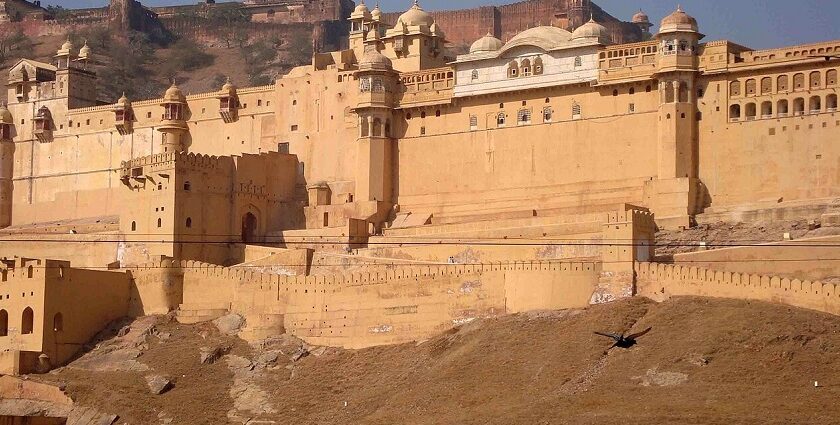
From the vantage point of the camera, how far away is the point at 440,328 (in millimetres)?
60281

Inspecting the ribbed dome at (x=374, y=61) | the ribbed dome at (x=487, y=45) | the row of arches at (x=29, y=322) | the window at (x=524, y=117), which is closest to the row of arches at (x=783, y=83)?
the window at (x=524, y=117)

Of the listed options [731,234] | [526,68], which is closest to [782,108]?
[731,234]

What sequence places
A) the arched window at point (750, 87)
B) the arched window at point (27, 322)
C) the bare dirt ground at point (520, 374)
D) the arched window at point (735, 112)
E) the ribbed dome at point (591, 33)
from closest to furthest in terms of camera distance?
the bare dirt ground at point (520, 374)
the arched window at point (27, 322)
the arched window at point (750, 87)
the arched window at point (735, 112)
the ribbed dome at point (591, 33)

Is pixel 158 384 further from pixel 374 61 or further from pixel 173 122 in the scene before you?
pixel 173 122

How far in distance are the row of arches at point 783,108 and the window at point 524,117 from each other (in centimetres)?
796

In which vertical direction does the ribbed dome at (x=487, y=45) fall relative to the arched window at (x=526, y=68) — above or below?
above

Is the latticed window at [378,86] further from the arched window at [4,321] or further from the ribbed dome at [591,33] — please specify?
the arched window at [4,321]

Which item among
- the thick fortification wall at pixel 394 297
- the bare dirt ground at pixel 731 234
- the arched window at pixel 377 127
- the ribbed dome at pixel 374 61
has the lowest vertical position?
the thick fortification wall at pixel 394 297

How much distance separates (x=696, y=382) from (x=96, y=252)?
95.0 ft

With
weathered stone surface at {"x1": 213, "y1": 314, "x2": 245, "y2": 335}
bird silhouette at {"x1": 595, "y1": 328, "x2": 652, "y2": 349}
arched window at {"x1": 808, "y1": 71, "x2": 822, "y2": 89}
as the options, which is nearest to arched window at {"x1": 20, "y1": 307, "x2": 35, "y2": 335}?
weathered stone surface at {"x1": 213, "y1": 314, "x2": 245, "y2": 335}

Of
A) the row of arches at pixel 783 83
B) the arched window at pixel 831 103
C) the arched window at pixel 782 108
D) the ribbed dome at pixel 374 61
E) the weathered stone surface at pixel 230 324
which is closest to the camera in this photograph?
the arched window at pixel 831 103

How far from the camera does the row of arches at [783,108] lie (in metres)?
64.3

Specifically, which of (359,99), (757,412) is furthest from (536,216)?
(757,412)

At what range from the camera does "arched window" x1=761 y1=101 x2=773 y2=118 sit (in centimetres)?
6519
